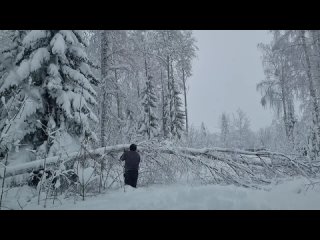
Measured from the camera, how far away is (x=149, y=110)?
898 inches

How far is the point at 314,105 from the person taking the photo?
532 inches

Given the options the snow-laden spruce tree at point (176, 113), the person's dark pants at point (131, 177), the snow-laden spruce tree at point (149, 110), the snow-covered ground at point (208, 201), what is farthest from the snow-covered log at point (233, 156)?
the snow-laden spruce tree at point (176, 113)

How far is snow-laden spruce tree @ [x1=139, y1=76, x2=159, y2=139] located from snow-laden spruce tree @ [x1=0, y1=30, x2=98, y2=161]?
538 inches

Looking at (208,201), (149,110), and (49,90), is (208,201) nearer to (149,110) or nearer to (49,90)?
(49,90)

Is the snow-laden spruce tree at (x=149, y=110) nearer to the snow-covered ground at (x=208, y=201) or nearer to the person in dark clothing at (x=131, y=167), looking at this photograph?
the person in dark clothing at (x=131, y=167)

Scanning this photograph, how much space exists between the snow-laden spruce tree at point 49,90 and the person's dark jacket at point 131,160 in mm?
1676

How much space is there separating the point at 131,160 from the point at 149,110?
15140 mm

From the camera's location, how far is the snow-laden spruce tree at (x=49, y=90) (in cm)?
802

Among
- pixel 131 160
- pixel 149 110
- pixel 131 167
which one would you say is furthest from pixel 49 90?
pixel 149 110

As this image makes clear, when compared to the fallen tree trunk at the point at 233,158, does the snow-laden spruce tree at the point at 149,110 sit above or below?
above
